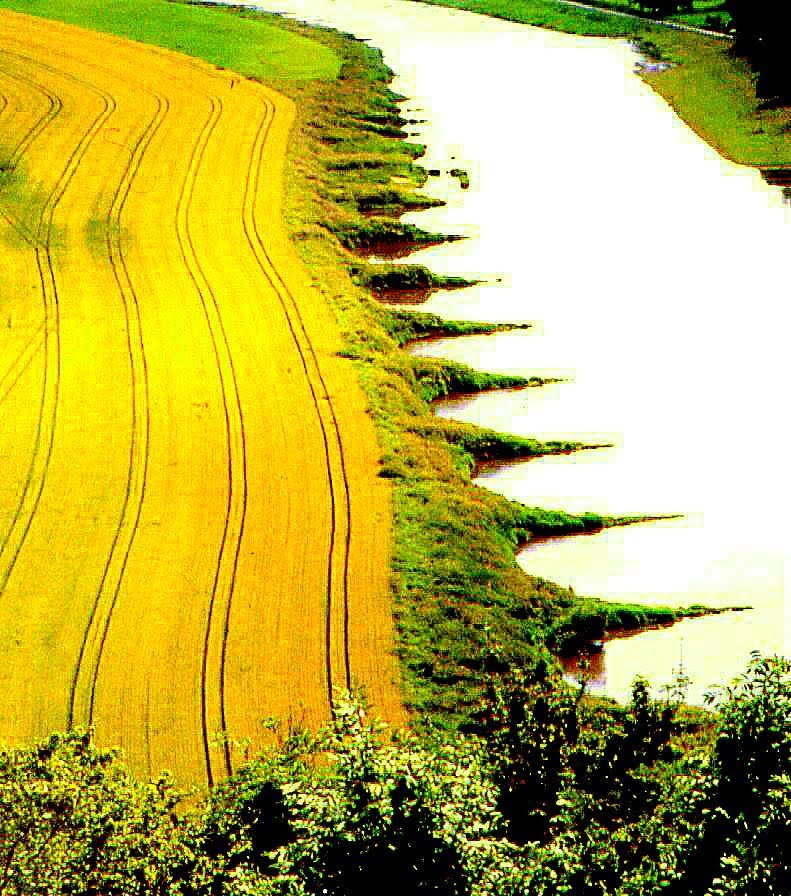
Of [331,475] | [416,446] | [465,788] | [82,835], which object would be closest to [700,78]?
[416,446]

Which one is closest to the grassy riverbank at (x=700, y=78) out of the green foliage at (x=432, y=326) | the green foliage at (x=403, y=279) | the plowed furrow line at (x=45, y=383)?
the green foliage at (x=403, y=279)

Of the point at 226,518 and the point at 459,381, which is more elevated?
the point at 459,381

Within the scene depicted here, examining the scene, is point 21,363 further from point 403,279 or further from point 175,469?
point 403,279

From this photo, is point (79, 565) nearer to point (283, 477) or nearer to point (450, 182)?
point (283, 477)

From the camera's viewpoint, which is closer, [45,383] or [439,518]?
[439,518]

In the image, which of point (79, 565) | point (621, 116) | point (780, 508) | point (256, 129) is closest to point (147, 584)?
point (79, 565)

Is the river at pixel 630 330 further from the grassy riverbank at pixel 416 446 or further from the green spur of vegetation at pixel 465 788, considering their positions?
the green spur of vegetation at pixel 465 788
